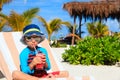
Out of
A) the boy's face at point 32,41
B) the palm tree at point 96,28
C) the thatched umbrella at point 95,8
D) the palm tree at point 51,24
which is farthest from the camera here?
the palm tree at point 96,28

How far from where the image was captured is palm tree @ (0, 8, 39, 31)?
65.7ft

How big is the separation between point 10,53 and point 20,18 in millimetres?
14604

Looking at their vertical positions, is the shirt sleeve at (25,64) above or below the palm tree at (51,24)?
below

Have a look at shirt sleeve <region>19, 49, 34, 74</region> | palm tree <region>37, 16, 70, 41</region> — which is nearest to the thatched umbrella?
palm tree <region>37, 16, 70, 41</region>

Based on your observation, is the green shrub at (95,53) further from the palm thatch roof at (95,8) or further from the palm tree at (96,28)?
the palm tree at (96,28)

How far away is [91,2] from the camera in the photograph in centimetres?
2492

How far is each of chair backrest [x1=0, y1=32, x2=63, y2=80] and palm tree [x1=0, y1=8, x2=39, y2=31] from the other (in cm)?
1406

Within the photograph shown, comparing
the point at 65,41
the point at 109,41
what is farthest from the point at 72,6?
the point at 109,41

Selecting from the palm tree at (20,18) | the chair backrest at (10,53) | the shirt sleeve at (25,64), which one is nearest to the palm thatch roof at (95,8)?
the palm tree at (20,18)

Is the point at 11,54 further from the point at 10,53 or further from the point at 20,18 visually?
the point at 20,18

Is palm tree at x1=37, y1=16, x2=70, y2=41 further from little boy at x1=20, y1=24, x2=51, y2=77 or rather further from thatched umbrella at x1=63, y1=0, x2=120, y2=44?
little boy at x1=20, y1=24, x2=51, y2=77

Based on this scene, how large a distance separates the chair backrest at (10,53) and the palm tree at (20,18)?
46.1ft

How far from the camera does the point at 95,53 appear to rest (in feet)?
37.7

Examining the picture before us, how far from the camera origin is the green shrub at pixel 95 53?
11.5 meters
